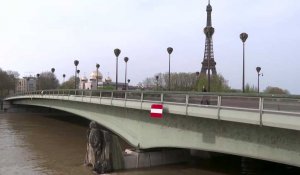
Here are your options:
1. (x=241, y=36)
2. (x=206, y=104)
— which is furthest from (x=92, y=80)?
(x=206, y=104)

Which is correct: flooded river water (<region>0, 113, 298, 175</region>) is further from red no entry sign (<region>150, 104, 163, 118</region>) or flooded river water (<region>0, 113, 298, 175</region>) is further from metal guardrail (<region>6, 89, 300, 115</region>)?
metal guardrail (<region>6, 89, 300, 115</region>)

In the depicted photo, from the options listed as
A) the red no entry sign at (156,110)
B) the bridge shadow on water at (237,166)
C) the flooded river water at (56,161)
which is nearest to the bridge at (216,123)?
the red no entry sign at (156,110)

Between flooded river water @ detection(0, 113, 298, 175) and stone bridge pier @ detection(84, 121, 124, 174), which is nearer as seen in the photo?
stone bridge pier @ detection(84, 121, 124, 174)

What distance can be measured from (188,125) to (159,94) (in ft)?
9.87

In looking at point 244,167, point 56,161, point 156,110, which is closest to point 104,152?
point 156,110

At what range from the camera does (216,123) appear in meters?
18.5

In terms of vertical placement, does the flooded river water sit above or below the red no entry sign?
below

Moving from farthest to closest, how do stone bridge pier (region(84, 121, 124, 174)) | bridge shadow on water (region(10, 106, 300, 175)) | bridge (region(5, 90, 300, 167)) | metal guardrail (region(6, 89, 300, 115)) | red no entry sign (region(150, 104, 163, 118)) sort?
bridge shadow on water (region(10, 106, 300, 175))
stone bridge pier (region(84, 121, 124, 174))
red no entry sign (region(150, 104, 163, 118))
bridge (region(5, 90, 300, 167))
metal guardrail (region(6, 89, 300, 115))

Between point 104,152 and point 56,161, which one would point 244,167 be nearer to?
point 104,152

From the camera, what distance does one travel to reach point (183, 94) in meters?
20.3

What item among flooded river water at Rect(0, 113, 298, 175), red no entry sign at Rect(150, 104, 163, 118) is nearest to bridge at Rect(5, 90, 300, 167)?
red no entry sign at Rect(150, 104, 163, 118)

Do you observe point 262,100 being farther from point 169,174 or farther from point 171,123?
point 169,174

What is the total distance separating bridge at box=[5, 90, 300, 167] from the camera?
14727mm

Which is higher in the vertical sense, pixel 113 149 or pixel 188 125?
pixel 188 125
